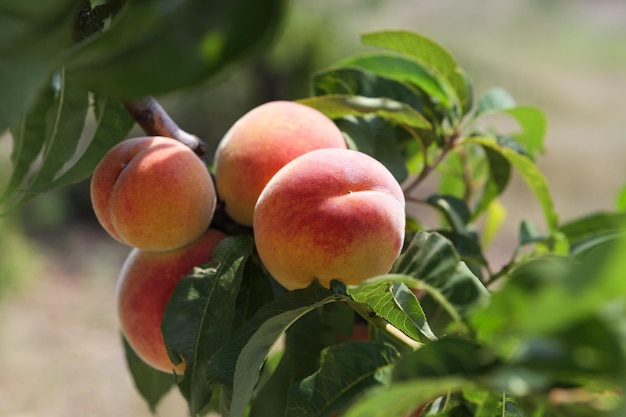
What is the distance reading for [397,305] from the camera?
393mm

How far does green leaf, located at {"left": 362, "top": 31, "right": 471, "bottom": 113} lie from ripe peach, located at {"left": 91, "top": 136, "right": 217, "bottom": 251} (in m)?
0.19

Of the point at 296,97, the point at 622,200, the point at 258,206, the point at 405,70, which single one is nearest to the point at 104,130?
the point at 258,206

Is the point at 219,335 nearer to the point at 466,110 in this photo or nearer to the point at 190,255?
the point at 190,255

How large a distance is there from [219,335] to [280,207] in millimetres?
89

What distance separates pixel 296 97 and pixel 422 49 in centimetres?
341

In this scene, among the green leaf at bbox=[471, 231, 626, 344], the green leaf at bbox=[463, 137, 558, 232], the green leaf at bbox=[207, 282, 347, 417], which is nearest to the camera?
the green leaf at bbox=[471, 231, 626, 344]

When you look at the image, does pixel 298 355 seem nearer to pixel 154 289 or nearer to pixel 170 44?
pixel 154 289

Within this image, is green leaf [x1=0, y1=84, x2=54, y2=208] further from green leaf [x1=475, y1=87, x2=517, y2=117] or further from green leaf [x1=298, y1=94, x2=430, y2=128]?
green leaf [x1=475, y1=87, x2=517, y2=117]

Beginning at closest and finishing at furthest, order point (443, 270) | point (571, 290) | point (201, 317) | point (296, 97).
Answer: point (571, 290) → point (443, 270) → point (201, 317) → point (296, 97)

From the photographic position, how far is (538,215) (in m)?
3.79

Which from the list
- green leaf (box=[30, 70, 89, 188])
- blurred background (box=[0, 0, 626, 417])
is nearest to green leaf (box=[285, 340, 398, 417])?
green leaf (box=[30, 70, 89, 188])

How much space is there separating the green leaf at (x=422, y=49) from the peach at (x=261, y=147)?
0.11 meters

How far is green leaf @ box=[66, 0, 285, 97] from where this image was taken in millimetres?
261

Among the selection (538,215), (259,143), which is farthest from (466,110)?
(538,215)
